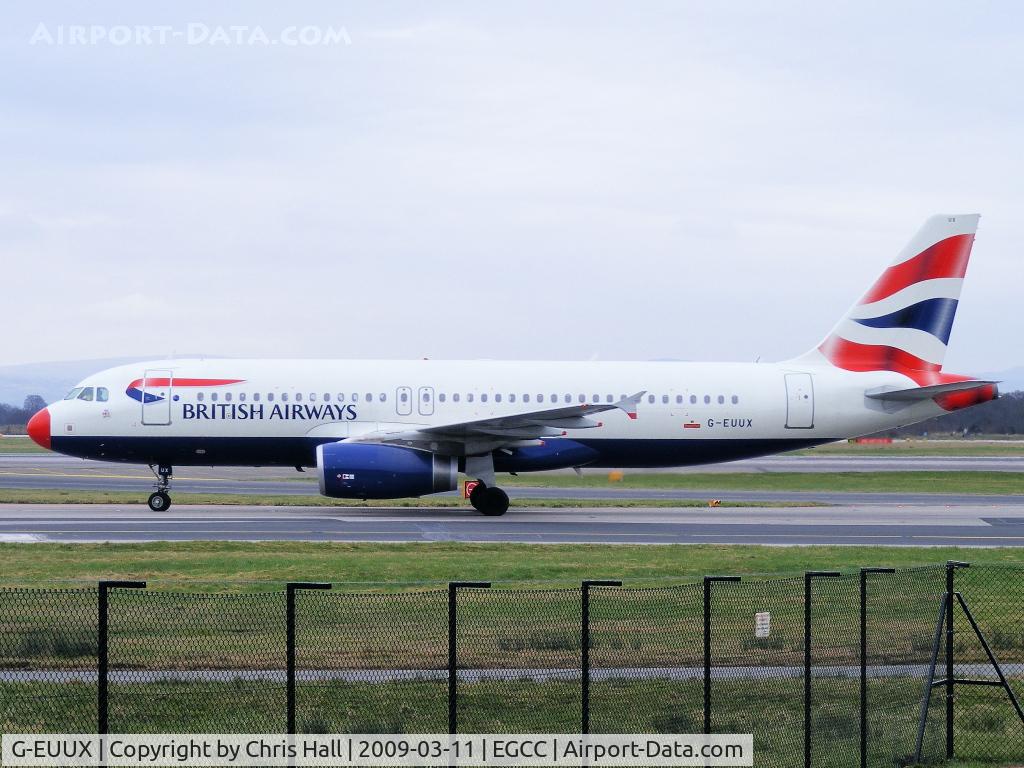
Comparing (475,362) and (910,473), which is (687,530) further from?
(910,473)

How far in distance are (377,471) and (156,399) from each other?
6.54m

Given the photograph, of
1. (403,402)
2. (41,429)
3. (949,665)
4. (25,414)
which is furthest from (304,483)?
(25,414)

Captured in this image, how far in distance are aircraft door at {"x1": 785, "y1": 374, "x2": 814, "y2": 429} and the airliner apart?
0.12ft

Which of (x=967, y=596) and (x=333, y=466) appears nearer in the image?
(x=967, y=596)

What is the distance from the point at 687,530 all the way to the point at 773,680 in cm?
1791

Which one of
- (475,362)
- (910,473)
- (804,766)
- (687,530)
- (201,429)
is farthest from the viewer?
(910,473)

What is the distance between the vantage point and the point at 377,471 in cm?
3241

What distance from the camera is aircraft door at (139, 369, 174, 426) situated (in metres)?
34.5

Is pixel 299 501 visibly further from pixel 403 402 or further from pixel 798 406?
pixel 798 406

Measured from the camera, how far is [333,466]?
106 feet

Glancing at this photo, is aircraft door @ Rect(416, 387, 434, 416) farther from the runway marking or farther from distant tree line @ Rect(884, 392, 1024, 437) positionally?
distant tree line @ Rect(884, 392, 1024, 437)

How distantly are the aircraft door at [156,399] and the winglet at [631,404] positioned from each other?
11.6m

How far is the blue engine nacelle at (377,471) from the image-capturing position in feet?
106

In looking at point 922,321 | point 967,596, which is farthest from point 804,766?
point 922,321
